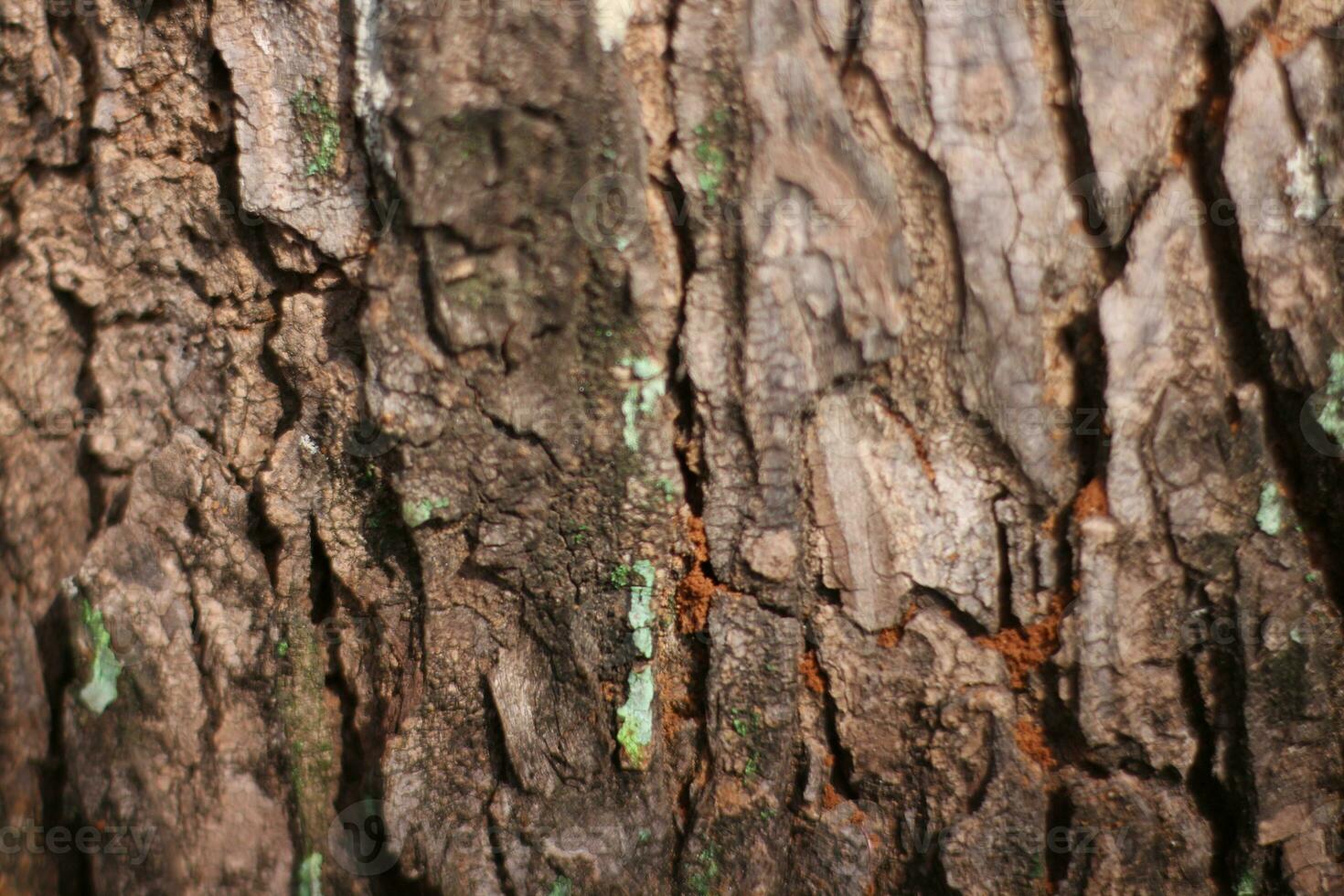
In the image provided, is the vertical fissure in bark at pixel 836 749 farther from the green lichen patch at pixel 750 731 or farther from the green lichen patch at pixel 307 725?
the green lichen patch at pixel 307 725

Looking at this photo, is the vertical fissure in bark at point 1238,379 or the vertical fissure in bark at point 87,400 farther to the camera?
the vertical fissure in bark at point 87,400

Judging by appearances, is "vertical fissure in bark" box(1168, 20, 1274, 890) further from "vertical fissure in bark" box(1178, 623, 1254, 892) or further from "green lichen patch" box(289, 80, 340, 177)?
"green lichen patch" box(289, 80, 340, 177)

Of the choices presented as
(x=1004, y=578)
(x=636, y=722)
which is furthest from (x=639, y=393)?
(x=1004, y=578)

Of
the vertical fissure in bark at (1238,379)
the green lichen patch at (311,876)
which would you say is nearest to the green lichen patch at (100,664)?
the green lichen patch at (311,876)

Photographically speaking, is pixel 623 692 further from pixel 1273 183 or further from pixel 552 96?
pixel 1273 183

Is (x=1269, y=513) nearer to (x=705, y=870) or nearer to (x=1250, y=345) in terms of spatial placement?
(x=1250, y=345)

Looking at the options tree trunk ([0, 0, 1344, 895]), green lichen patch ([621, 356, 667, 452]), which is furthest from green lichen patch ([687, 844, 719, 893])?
green lichen patch ([621, 356, 667, 452])

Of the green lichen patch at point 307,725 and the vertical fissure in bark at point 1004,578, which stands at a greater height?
the vertical fissure in bark at point 1004,578
